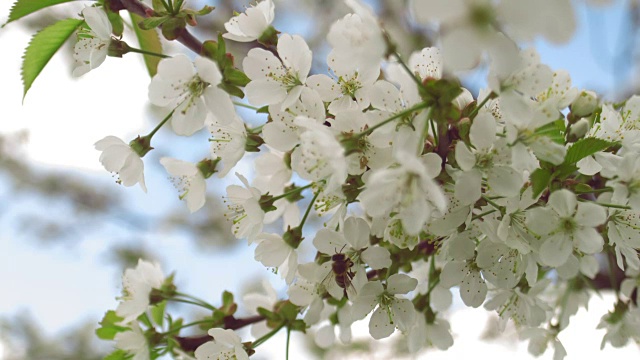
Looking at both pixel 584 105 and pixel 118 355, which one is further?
pixel 118 355

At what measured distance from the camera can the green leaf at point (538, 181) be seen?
2.23ft

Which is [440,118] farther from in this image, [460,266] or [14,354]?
[14,354]

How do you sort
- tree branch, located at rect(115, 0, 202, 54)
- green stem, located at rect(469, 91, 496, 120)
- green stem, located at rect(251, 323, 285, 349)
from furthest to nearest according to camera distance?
green stem, located at rect(251, 323, 285, 349) → tree branch, located at rect(115, 0, 202, 54) → green stem, located at rect(469, 91, 496, 120)

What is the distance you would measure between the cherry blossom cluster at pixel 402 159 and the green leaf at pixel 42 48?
6 cm

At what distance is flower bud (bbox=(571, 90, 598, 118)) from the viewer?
830 mm

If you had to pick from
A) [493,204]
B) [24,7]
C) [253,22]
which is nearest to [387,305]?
[493,204]

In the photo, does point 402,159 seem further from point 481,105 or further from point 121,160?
point 121,160

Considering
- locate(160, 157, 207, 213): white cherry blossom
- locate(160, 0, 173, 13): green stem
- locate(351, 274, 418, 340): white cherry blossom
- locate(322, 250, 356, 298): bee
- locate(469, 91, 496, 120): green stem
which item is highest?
locate(160, 0, 173, 13): green stem

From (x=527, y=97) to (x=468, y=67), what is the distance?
0.18 m

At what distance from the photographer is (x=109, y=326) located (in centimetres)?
107

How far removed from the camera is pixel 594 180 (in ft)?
2.79

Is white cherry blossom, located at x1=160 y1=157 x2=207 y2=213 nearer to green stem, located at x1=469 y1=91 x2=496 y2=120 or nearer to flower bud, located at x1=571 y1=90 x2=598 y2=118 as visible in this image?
green stem, located at x1=469 y1=91 x2=496 y2=120

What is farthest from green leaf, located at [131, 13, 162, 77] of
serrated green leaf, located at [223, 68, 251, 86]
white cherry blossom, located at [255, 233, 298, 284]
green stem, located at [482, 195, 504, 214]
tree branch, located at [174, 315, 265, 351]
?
green stem, located at [482, 195, 504, 214]

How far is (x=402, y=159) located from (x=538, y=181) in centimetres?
22
